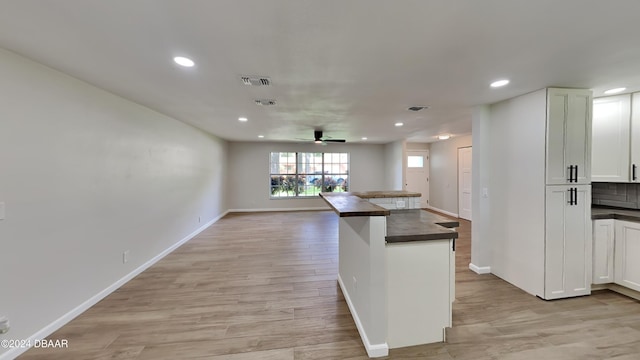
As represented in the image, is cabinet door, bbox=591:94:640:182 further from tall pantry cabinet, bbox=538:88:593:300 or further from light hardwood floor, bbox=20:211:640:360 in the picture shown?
light hardwood floor, bbox=20:211:640:360

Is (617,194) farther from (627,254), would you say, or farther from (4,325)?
(4,325)

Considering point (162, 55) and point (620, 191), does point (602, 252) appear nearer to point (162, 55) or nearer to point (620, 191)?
point (620, 191)

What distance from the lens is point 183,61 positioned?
198 centimetres

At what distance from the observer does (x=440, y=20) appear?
1.42 metres

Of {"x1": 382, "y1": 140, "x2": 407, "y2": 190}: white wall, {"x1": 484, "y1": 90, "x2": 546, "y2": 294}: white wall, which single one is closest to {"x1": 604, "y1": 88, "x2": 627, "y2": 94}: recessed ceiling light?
{"x1": 484, "y1": 90, "x2": 546, "y2": 294}: white wall

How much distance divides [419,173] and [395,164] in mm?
1168

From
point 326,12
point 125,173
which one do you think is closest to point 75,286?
point 125,173

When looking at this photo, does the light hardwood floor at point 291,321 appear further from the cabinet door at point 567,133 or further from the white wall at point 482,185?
the cabinet door at point 567,133

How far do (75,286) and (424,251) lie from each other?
3358 millimetres

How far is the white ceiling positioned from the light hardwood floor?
2.35 meters

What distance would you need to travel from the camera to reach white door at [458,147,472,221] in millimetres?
6488

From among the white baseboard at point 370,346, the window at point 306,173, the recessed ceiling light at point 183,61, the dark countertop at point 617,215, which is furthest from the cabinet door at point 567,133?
the window at point 306,173

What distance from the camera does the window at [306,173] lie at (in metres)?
8.34

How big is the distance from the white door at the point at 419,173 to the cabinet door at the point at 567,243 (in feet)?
18.0
